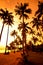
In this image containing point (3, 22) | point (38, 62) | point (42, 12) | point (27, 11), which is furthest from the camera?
point (3, 22)

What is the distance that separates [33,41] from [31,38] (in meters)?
1.24

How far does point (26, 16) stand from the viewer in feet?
145

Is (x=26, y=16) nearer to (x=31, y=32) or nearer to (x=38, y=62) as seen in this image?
(x=31, y=32)

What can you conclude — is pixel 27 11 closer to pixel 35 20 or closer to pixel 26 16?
pixel 26 16

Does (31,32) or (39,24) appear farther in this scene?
(31,32)

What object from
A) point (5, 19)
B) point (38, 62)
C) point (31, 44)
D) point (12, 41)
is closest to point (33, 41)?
point (31, 44)

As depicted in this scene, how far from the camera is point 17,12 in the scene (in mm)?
43750

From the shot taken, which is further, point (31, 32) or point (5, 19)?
point (31, 32)

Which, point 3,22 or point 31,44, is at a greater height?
point 3,22

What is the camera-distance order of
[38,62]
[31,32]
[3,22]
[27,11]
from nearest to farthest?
[38,62] < [27,11] < [3,22] < [31,32]

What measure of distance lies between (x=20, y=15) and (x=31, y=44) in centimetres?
1694

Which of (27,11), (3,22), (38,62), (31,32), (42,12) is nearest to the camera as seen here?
(38,62)

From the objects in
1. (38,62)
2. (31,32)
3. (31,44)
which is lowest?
(38,62)

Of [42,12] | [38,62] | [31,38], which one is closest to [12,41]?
[31,38]
